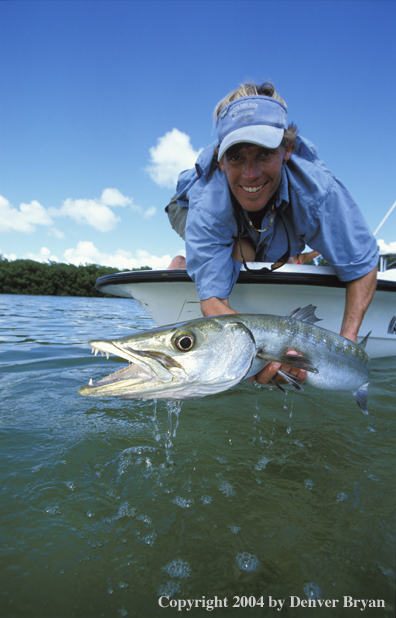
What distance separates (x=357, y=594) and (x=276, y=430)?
121 centimetres

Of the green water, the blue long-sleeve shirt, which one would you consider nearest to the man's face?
the blue long-sleeve shirt

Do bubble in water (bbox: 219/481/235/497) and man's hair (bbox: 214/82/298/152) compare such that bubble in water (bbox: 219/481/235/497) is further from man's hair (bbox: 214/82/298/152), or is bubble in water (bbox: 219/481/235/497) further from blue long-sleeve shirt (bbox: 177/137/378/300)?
man's hair (bbox: 214/82/298/152)

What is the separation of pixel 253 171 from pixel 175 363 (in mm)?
1533

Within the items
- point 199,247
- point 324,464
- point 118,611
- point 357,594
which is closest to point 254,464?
point 324,464

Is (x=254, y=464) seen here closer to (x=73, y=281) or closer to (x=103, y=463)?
(x=103, y=463)

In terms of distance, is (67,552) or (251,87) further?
(251,87)

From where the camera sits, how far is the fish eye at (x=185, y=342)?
149 centimetres

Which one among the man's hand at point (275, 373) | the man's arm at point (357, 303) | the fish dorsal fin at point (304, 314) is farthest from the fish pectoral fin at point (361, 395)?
the fish dorsal fin at point (304, 314)

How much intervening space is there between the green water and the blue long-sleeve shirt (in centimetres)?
112

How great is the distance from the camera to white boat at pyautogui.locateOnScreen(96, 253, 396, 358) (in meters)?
3.09

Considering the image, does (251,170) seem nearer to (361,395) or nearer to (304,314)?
(304,314)

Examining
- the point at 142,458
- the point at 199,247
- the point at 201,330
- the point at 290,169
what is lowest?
the point at 142,458

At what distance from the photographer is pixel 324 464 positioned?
1.90m

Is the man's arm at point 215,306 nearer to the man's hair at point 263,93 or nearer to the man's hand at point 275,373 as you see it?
the man's hand at point 275,373
